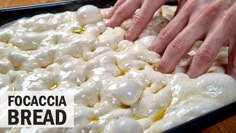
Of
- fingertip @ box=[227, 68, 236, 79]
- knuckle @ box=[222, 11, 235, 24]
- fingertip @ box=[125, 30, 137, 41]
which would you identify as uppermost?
knuckle @ box=[222, 11, 235, 24]

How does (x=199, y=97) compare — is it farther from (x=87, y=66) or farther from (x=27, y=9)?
(x=27, y=9)

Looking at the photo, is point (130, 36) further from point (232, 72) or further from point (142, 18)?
point (232, 72)

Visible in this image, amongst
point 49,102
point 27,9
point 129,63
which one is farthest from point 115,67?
point 27,9

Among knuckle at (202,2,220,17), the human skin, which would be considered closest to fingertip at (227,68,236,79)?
the human skin

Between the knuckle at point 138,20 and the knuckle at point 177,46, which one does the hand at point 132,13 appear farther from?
the knuckle at point 177,46

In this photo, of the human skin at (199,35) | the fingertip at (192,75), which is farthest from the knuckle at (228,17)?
the fingertip at (192,75)

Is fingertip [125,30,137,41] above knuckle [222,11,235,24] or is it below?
below

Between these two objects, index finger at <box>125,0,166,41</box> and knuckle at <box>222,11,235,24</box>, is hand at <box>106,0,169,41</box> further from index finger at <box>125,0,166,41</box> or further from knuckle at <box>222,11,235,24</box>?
knuckle at <box>222,11,235,24</box>

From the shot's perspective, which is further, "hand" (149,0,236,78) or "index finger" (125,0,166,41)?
"index finger" (125,0,166,41)
